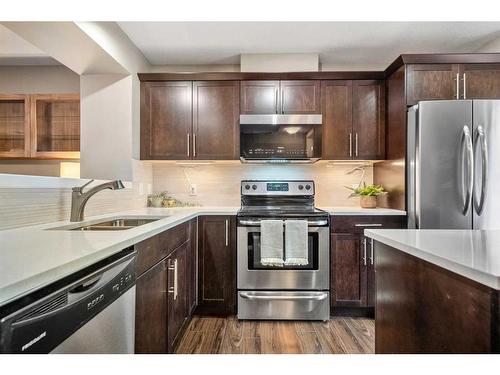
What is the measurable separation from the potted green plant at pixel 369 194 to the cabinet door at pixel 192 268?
1.56m

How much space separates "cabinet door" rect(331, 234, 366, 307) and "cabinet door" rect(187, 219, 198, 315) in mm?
1164

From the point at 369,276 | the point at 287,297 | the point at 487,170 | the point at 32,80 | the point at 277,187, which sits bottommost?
the point at 287,297

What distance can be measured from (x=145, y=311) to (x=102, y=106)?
203 centimetres

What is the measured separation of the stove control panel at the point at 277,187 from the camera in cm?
323

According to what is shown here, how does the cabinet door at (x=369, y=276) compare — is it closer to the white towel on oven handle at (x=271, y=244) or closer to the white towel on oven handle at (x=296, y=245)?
the white towel on oven handle at (x=296, y=245)

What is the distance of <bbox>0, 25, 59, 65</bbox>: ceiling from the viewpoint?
8.99 feet

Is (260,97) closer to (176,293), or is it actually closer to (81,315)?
(176,293)

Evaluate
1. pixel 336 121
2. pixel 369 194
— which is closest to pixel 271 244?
pixel 369 194

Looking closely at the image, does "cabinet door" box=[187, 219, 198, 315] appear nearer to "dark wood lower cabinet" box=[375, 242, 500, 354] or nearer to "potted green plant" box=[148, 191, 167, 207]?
"potted green plant" box=[148, 191, 167, 207]

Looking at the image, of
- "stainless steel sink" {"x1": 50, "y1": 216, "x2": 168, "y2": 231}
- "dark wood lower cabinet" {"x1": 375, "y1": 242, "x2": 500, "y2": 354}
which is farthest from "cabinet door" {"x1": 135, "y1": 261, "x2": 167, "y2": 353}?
"dark wood lower cabinet" {"x1": 375, "y1": 242, "x2": 500, "y2": 354}

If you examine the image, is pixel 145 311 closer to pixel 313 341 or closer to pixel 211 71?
pixel 313 341

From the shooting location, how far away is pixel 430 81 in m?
2.66

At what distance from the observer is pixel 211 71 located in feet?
11.1

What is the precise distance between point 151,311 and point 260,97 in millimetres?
2190
